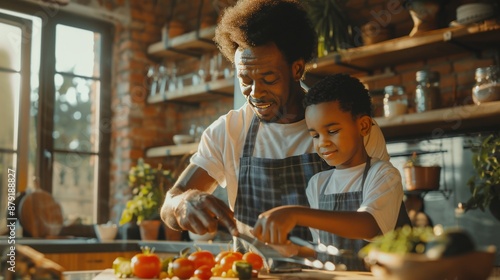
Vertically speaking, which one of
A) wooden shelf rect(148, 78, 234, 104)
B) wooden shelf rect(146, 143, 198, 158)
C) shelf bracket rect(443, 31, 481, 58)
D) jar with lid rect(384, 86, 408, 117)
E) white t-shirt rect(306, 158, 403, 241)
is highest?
shelf bracket rect(443, 31, 481, 58)

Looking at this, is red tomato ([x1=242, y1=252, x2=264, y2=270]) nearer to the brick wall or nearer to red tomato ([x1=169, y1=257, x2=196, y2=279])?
red tomato ([x1=169, y1=257, x2=196, y2=279])

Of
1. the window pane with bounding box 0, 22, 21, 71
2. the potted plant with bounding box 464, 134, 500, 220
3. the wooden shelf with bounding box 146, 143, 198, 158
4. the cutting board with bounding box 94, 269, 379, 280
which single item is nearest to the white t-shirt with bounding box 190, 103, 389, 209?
the cutting board with bounding box 94, 269, 379, 280

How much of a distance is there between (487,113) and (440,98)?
468mm

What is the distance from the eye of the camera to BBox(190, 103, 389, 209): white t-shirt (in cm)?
181

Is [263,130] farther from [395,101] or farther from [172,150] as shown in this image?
[172,150]

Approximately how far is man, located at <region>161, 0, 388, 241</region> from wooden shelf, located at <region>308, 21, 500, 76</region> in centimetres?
133

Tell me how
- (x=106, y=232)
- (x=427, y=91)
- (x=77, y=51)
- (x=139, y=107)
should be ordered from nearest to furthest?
(x=427, y=91) → (x=106, y=232) → (x=77, y=51) → (x=139, y=107)

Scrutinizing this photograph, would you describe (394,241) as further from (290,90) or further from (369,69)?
(369,69)

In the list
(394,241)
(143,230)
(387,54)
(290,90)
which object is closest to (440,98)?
(387,54)

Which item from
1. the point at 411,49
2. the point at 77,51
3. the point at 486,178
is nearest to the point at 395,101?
the point at 411,49

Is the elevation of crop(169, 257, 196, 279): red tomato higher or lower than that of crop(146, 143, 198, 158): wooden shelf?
lower

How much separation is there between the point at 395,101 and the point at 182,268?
2.00 metres

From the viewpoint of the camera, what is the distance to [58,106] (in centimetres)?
439

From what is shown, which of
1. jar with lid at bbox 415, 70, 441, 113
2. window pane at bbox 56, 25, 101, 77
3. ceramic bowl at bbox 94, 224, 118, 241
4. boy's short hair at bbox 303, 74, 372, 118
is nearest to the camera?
boy's short hair at bbox 303, 74, 372, 118
